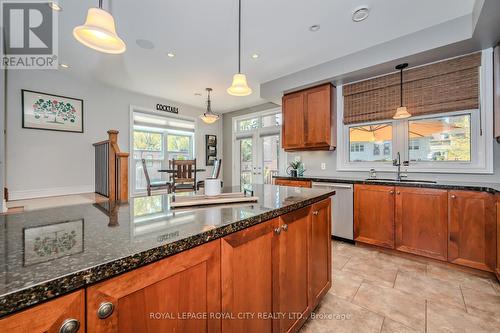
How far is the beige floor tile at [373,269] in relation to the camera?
7.14 feet

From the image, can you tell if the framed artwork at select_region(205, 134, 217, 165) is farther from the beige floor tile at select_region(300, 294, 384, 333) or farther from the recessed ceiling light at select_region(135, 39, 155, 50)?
the beige floor tile at select_region(300, 294, 384, 333)

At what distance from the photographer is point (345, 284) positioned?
209 cm

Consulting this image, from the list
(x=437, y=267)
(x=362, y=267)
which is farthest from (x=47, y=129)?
(x=437, y=267)

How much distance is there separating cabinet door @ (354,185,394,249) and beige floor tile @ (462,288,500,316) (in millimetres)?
817

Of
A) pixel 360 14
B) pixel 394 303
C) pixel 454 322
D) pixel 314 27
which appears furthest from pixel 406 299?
pixel 314 27

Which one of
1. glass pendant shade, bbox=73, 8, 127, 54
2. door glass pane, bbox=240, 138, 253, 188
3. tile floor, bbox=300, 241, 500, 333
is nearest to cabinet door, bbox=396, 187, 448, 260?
tile floor, bbox=300, 241, 500, 333

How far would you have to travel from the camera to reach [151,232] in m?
0.73

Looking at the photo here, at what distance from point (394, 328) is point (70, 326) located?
6.56 ft

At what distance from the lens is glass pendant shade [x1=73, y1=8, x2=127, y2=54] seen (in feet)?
4.44

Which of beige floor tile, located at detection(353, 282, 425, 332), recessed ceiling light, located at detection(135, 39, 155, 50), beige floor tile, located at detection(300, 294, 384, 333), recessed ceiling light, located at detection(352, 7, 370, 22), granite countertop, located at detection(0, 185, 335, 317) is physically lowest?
beige floor tile, located at detection(300, 294, 384, 333)

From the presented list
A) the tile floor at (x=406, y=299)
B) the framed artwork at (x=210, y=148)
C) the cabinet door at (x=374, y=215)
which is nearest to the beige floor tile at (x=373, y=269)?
the tile floor at (x=406, y=299)

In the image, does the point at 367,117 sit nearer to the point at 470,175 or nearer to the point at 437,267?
the point at 470,175

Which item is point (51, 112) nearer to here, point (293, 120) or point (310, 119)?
point (293, 120)

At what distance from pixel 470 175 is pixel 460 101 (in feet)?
3.04
